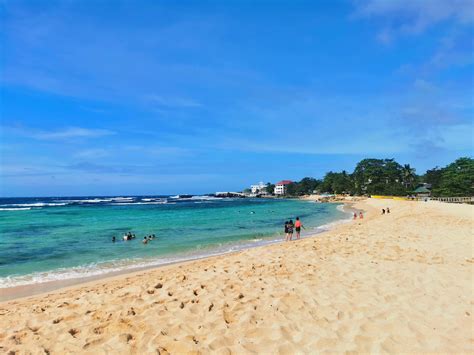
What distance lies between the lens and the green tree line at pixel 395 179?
→ 55.8 meters

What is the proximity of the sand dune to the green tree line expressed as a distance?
5541 cm

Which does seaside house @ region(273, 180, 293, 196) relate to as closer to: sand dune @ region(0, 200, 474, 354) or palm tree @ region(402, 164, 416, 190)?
palm tree @ region(402, 164, 416, 190)

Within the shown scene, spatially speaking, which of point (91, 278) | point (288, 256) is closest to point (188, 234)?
point (91, 278)

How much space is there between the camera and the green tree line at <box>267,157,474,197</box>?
55.8m

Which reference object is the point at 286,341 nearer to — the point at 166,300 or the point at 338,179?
the point at 166,300

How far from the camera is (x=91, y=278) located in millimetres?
12008

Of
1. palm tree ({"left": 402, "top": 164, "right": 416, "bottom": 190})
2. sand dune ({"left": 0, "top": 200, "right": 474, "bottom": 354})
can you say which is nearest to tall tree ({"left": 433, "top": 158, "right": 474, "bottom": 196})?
palm tree ({"left": 402, "top": 164, "right": 416, "bottom": 190})

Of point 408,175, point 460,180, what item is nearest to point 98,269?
point 460,180

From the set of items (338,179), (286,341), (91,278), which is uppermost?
(338,179)

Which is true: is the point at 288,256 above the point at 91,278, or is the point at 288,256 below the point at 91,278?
above

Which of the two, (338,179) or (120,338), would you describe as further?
(338,179)

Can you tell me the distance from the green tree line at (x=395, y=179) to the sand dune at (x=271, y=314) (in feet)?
182

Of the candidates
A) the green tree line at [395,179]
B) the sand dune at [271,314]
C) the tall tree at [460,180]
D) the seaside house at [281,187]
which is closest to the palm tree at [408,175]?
the green tree line at [395,179]

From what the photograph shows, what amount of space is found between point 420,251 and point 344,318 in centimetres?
715
